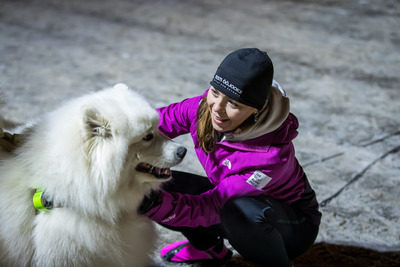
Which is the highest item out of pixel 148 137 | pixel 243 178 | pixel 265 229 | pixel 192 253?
pixel 148 137

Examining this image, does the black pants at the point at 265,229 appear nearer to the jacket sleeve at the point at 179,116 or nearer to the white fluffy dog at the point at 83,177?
the white fluffy dog at the point at 83,177

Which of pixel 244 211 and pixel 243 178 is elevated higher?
pixel 243 178

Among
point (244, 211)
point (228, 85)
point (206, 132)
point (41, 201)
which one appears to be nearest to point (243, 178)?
point (244, 211)

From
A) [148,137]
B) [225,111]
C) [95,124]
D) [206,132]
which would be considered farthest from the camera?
[206,132]

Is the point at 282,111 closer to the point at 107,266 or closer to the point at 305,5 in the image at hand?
the point at 107,266

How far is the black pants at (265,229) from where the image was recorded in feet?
5.18

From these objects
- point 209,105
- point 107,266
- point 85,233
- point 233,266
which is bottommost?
point 233,266

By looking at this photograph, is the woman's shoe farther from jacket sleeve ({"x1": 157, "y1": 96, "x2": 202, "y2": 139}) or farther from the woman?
jacket sleeve ({"x1": 157, "y1": 96, "x2": 202, "y2": 139})

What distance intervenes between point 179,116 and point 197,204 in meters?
0.46

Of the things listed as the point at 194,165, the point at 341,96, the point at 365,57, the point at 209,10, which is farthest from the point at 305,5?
the point at 194,165

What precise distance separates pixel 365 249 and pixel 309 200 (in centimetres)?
59

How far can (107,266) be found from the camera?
152cm

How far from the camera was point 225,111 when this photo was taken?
1.56m

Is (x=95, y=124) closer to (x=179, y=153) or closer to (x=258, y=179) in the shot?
(x=179, y=153)
